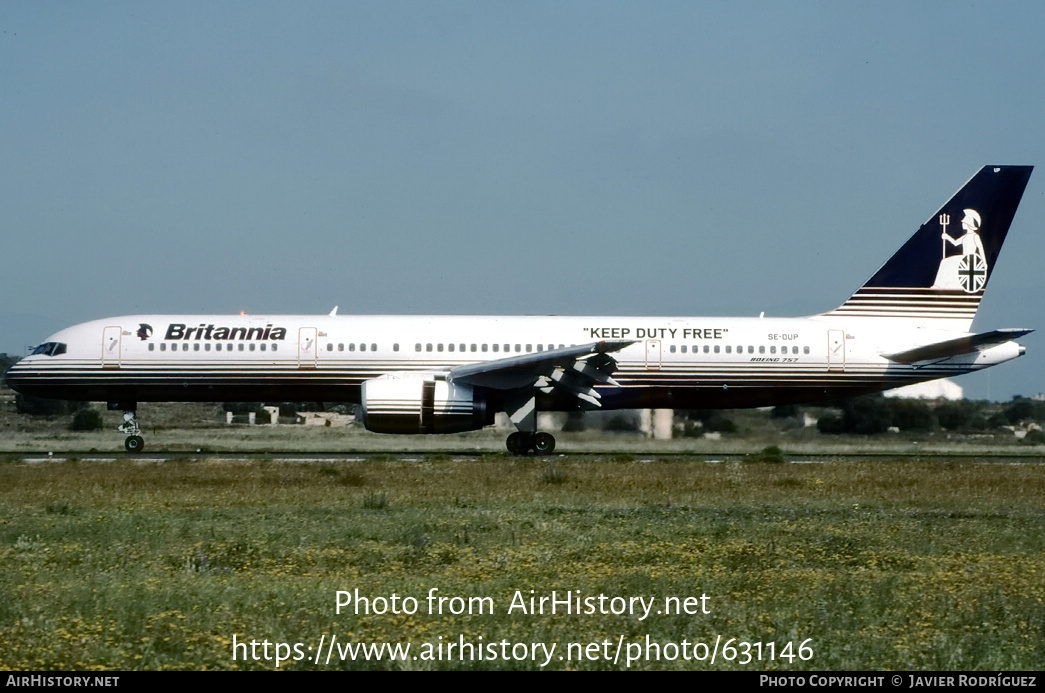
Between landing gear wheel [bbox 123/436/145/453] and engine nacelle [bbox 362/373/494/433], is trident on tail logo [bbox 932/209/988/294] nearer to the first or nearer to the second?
engine nacelle [bbox 362/373/494/433]

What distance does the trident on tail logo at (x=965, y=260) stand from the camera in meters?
30.9

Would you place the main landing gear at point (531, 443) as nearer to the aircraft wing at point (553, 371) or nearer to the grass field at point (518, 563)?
the aircraft wing at point (553, 371)

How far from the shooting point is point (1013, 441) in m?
35.4

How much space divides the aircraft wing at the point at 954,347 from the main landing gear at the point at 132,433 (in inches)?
752

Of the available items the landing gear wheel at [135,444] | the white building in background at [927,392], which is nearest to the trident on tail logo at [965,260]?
the white building in background at [927,392]

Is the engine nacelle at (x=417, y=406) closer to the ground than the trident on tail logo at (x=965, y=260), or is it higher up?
closer to the ground

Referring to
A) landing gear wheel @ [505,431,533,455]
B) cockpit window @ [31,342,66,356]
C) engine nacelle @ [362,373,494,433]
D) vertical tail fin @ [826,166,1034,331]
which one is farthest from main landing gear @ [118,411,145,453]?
vertical tail fin @ [826,166,1034,331]

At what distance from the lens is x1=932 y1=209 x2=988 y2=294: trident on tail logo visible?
30859 millimetres

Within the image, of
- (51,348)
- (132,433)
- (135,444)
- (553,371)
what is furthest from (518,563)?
(51,348)

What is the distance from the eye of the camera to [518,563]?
11.3m

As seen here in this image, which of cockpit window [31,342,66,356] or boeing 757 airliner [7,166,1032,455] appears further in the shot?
cockpit window [31,342,66,356]

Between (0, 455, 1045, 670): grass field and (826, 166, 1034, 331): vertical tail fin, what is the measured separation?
10.3 meters
